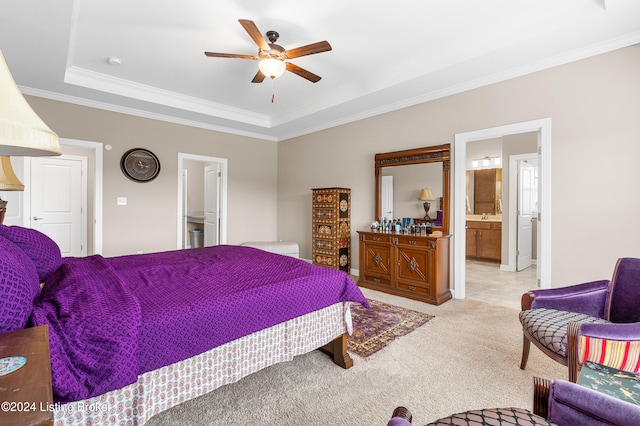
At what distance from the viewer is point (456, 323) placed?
3.13 metres

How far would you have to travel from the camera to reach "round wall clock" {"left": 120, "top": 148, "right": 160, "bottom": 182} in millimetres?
4766

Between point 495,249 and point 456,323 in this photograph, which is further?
point 495,249

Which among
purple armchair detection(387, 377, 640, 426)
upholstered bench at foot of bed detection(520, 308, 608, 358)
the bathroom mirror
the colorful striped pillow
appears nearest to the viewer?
purple armchair detection(387, 377, 640, 426)

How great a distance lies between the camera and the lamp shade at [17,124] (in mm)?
651

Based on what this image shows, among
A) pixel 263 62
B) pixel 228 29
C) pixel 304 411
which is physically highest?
pixel 228 29

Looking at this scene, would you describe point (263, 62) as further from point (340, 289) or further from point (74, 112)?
point (74, 112)

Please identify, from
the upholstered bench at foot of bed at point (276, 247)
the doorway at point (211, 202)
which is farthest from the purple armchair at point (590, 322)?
the doorway at point (211, 202)

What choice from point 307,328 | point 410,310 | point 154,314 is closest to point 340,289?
point 307,328

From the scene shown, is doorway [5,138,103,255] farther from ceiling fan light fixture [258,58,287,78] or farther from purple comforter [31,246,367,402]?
ceiling fan light fixture [258,58,287,78]

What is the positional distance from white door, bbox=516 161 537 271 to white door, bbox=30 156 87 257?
27.1 ft

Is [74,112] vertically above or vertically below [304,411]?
above

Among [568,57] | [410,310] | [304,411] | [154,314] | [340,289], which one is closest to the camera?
[154,314]

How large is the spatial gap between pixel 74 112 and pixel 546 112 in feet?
20.1

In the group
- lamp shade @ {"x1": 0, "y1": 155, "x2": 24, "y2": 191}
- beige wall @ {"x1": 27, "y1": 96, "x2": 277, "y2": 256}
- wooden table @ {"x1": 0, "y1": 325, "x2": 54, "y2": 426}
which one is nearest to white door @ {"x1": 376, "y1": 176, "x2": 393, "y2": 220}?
beige wall @ {"x1": 27, "y1": 96, "x2": 277, "y2": 256}
